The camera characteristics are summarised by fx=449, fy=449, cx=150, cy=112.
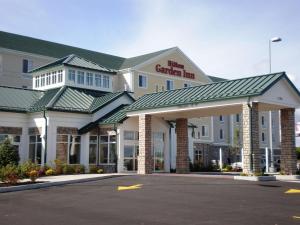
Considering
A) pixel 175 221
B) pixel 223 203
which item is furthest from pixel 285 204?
pixel 175 221

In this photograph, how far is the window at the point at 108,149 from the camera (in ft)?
102

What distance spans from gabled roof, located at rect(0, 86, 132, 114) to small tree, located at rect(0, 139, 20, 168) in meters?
3.27

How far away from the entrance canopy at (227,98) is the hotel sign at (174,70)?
2060cm

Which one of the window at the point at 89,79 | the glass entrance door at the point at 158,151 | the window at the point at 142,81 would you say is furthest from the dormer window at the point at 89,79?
the window at the point at 142,81

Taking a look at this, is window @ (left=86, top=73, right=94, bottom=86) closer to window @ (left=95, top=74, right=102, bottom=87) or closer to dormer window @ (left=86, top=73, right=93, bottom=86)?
dormer window @ (left=86, top=73, right=93, bottom=86)

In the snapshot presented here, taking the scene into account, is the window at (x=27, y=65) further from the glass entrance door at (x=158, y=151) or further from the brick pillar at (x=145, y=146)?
the brick pillar at (x=145, y=146)

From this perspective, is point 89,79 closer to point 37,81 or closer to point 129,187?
point 37,81

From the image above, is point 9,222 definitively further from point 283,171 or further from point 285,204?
point 283,171

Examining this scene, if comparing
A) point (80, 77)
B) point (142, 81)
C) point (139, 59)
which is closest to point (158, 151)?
point (80, 77)

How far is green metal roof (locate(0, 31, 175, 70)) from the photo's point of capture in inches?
1775

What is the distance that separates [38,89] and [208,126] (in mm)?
28563

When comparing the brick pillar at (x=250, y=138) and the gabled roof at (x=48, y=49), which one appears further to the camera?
the gabled roof at (x=48, y=49)

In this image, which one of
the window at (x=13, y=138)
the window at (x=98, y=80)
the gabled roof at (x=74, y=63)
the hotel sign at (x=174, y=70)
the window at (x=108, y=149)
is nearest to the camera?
the window at (x=13, y=138)

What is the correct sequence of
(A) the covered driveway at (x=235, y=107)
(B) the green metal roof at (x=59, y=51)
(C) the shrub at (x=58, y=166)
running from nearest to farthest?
(A) the covered driveway at (x=235, y=107), (C) the shrub at (x=58, y=166), (B) the green metal roof at (x=59, y=51)
